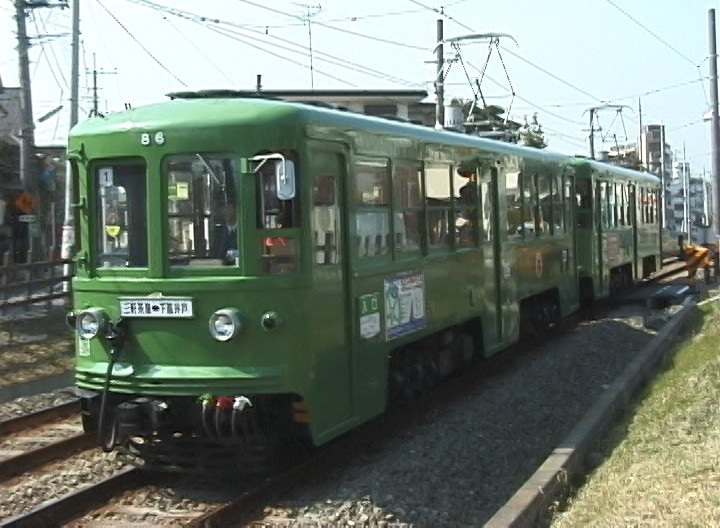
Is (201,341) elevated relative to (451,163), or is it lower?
lower

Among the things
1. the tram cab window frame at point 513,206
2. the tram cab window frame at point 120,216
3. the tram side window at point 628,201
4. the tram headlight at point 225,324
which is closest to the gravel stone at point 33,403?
the tram cab window frame at point 120,216

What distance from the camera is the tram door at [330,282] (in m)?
7.47

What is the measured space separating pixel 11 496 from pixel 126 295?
5.59 ft

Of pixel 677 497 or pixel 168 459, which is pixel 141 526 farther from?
pixel 677 497

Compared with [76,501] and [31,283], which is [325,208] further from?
[31,283]

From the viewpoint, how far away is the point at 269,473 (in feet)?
26.2

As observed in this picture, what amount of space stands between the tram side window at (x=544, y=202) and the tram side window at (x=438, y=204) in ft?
14.8

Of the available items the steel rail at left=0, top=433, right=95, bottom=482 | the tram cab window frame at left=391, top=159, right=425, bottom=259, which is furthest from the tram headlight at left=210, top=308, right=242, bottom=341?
the steel rail at left=0, top=433, right=95, bottom=482

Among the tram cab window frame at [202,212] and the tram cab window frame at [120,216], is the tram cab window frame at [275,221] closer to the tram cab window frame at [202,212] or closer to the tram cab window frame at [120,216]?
the tram cab window frame at [202,212]

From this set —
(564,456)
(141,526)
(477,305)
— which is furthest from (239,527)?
(477,305)

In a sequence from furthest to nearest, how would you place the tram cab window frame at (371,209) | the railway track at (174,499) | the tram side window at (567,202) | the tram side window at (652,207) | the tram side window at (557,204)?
the tram side window at (652,207) < the tram side window at (567,202) < the tram side window at (557,204) < the tram cab window frame at (371,209) < the railway track at (174,499)

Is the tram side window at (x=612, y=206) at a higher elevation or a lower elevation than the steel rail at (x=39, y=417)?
higher

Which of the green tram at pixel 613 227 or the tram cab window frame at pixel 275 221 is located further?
the green tram at pixel 613 227

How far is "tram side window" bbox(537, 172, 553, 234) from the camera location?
14.8 meters
